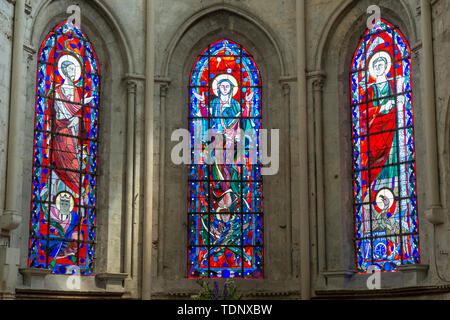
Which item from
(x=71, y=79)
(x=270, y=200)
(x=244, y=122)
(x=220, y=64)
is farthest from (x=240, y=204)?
(x=71, y=79)

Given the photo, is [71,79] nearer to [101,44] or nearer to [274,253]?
[101,44]

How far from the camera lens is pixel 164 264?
1475 centimetres

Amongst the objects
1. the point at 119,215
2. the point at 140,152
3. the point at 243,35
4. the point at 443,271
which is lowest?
the point at 443,271

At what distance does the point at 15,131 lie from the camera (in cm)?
1296

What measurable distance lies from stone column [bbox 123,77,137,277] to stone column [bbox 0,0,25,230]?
7.18 ft

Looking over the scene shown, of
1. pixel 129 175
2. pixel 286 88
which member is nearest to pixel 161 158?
pixel 129 175

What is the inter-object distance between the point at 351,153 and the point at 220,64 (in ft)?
10.1

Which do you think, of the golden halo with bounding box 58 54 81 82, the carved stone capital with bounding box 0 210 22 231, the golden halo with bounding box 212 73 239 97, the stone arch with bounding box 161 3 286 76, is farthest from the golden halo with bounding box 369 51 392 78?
the carved stone capital with bounding box 0 210 22 231

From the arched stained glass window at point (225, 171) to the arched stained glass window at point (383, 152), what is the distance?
1877 mm

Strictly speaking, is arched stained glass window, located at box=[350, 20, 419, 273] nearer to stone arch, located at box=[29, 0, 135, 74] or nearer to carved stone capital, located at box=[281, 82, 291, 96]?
carved stone capital, located at box=[281, 82, 291, 96]

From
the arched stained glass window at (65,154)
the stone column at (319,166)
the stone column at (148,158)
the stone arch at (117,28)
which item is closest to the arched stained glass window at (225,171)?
the stone column at (148,158)

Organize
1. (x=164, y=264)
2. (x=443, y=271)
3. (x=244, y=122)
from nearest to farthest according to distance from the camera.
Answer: (x=443, y=271), (x=164, y=264), (x=244, y=122)

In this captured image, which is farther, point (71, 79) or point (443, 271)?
point (71, 79)

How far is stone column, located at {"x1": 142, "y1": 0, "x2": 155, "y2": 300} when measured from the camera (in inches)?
567
